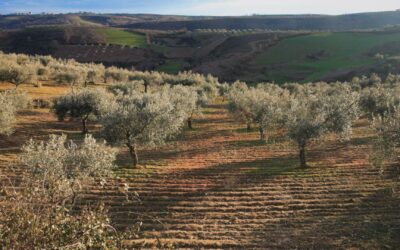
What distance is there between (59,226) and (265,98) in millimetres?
63868

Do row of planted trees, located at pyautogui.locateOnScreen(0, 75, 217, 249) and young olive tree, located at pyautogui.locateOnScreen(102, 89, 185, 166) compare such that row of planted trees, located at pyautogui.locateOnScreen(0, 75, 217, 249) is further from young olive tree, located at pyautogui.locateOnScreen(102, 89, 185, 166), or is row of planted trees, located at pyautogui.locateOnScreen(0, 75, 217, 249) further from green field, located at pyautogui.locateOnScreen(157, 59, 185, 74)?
green field, located at pyautogui.locateOnScreen(157, 59, 185, 74)

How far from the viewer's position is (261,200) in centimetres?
3600

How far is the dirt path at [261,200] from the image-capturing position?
28.9m

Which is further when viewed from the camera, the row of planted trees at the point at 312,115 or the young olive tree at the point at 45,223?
the row of planted trees at the point at 312,115

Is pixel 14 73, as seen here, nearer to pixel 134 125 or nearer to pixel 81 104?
pixel 81 104

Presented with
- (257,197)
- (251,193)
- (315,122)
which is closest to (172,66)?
(315,122)

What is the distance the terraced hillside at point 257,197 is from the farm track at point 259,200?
73 mm

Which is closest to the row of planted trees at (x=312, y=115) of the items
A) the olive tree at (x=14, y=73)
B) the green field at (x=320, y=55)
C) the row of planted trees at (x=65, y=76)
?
the row of planted trees at (x=65, y=76)

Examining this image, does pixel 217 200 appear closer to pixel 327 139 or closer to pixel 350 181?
pixel 350 181

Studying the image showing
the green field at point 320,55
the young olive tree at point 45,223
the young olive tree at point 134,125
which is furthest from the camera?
the green field at point 320,55

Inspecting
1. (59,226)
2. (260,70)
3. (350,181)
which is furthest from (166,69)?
(59,226)

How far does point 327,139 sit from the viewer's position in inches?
2422

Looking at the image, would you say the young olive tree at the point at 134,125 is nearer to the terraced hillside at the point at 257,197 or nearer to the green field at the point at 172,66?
the terraced hillside at the point at 257,197

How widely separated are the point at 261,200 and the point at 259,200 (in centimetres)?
17
